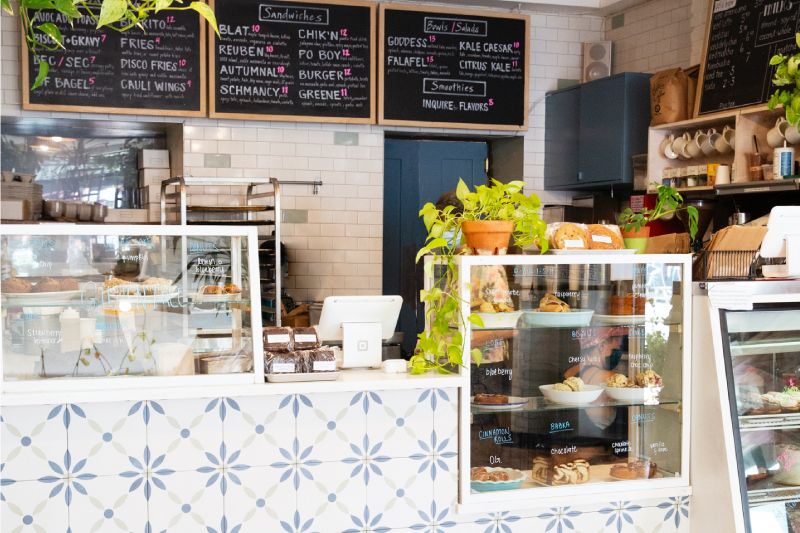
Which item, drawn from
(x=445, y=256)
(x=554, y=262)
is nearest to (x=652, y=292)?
(x=554, y=262)

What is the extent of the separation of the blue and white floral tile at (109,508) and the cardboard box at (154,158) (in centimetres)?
351

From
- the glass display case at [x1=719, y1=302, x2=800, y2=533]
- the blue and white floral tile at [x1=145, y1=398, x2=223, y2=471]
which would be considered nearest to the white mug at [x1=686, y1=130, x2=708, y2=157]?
the glass display case at [x1=719, y1=302, x2=800, y2=533]

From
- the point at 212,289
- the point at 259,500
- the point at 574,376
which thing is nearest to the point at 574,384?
the point at 574,376

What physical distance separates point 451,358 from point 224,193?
10.5 ft

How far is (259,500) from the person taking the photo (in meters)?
2.42

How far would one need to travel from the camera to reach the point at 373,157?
5602mm

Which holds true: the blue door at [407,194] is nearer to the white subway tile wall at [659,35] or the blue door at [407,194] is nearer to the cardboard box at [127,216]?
the white subway tile wall at [659,35]

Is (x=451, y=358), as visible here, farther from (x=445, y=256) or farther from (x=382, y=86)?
(x=382, y=86)

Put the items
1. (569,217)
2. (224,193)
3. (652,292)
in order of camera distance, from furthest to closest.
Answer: (569,217), (224,193), (652,292)

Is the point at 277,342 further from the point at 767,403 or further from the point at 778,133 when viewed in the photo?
the point at 778,133

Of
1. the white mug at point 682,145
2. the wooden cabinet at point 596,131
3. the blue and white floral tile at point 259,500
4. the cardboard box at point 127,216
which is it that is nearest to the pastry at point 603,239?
the blue and white floral tile at point 259,500

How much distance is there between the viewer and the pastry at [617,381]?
2723mm

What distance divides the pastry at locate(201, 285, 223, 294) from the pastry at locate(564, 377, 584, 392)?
1.13m

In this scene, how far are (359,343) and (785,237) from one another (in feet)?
4.52
